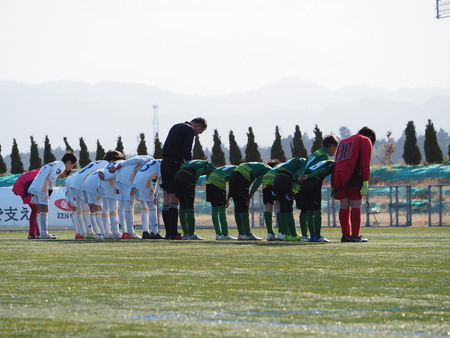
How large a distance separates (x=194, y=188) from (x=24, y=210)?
40.9 feet

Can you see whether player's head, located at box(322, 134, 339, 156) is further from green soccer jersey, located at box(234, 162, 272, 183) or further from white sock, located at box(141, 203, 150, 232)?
white sock, located at box(141, 203, 150, 232)

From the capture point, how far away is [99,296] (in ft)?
24.6

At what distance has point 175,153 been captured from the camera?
17828 millimetres

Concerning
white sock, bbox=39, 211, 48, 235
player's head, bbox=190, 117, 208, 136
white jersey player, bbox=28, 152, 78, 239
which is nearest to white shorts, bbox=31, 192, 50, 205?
white jersey player, bbox=28, 152, 78, 239

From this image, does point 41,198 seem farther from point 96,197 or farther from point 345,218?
point 345,218

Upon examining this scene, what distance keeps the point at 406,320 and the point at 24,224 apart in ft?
77.9

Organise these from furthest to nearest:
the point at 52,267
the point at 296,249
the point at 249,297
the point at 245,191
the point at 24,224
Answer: the point at 24,224 < the point at 245,191 < the point at 296,249 < the point at 52,267 < the point at 249,297

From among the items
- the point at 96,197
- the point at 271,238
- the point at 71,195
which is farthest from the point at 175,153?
the point at 71,195

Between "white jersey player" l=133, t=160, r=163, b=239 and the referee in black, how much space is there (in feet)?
2.48

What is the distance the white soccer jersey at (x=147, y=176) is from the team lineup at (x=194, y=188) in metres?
0.02

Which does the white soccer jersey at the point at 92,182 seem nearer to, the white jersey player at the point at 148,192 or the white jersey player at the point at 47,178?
the white jersey player at the point at 47,178

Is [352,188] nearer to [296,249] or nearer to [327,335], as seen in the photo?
[296,249]

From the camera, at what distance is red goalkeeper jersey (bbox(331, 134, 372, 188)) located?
1513 cm

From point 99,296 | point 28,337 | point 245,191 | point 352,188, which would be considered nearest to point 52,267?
point 99,296
